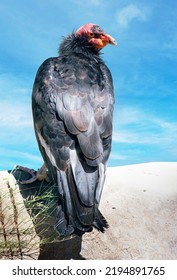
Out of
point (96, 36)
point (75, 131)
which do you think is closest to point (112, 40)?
point (96, 36)

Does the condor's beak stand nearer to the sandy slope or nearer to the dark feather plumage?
the dark feather plumage

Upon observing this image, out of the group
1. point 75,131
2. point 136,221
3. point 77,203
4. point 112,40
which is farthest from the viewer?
point 112,40

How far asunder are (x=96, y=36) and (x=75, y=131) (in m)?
1.96

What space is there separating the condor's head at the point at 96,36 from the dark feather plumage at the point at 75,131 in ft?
1.85

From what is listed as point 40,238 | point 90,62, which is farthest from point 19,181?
point 90,62

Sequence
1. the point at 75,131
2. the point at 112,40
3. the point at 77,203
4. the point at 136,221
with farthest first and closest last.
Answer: the point at 112,40 < the point at 136,221 < the point at 75,131 < the point at 77,203

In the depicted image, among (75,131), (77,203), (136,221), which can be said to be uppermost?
(75,131)

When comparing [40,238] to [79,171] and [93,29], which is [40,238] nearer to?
[79,171]

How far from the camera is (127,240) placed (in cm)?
504

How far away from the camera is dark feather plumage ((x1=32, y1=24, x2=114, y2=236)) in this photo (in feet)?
12.7

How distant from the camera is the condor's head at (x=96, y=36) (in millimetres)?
5543

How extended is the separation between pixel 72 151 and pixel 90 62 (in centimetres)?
140

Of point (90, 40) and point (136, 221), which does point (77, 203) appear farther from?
point (90, 40)

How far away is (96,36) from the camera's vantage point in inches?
220
